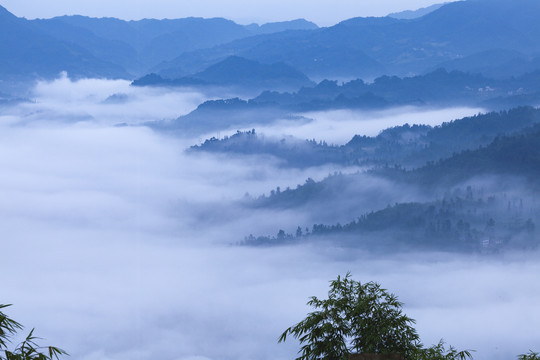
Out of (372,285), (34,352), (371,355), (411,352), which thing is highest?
(372,285)

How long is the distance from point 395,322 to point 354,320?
8.81ft

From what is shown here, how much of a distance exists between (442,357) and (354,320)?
6.37m

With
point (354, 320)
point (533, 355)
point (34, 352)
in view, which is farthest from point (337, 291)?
point (34, 352)

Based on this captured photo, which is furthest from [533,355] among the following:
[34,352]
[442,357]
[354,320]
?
[34,352]

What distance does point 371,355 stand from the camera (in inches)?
1505

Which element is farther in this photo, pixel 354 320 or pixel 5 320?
pixel 354 320

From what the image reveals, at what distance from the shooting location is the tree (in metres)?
44.1

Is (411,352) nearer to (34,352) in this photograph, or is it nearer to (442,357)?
(442,357)

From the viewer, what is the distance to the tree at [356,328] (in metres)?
44.1

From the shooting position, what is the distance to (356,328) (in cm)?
4484

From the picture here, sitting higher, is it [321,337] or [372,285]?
[372,285]

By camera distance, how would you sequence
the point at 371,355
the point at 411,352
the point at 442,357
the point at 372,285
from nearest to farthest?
the point at 371,355 < the point at 442,357 < the point at 411,352 < the point at 372,285

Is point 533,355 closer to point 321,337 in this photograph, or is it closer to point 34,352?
point 321,337

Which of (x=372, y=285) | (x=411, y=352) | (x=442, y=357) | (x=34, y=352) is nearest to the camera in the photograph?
(x=34, y=352)
